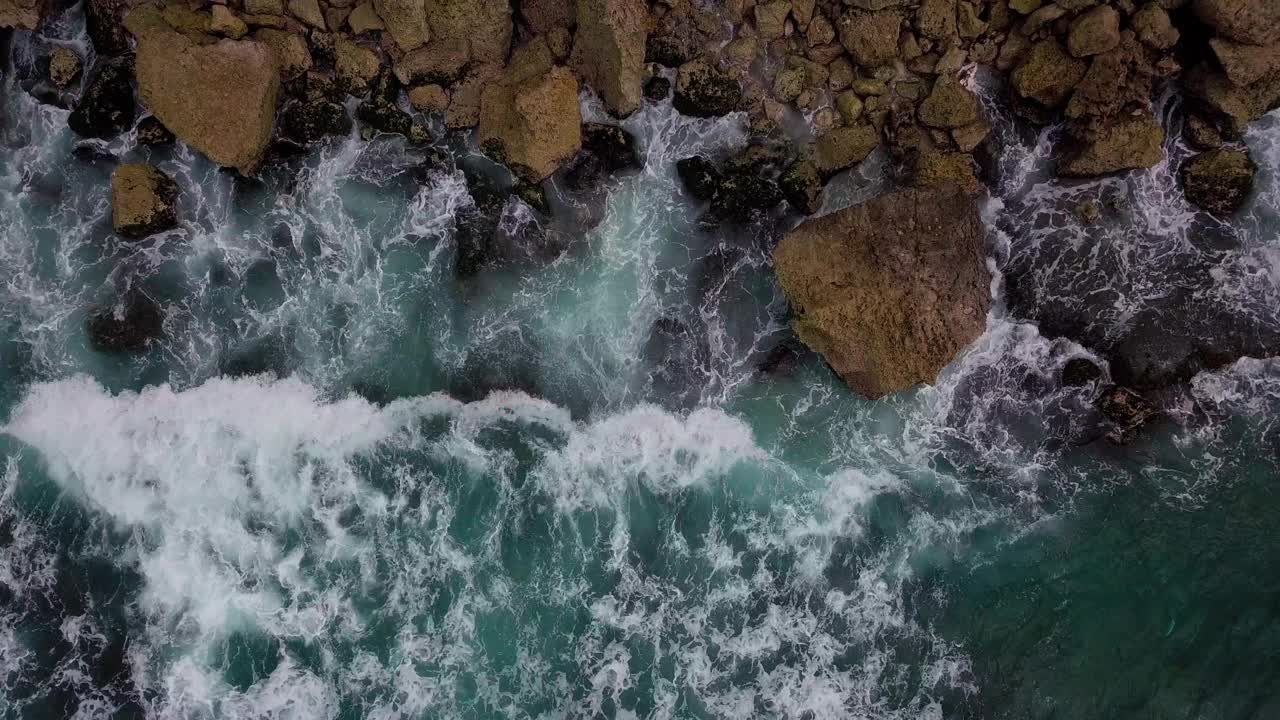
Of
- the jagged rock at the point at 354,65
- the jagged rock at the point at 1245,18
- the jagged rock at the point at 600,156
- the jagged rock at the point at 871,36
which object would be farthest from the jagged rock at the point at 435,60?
the jagged rock at the point at 1245,18

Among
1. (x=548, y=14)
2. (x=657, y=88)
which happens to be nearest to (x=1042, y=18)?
(x=657, y=88)

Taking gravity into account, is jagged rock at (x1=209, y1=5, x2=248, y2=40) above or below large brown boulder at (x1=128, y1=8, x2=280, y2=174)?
above

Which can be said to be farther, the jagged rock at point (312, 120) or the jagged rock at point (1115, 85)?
the jagged rock at point (312, 120)

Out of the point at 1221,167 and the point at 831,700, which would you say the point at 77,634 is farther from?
the point at 1221,167

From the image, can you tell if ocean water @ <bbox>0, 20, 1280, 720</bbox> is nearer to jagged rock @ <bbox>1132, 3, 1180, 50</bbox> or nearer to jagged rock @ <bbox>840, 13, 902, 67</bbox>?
jagged rock @ <bbox>840, 13, 902, 67</bbox>

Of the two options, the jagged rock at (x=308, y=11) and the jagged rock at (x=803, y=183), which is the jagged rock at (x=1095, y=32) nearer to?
the jagged rock at (x=803, y=183)

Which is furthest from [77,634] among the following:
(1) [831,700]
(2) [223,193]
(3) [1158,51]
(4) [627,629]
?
(3) [1158,51]

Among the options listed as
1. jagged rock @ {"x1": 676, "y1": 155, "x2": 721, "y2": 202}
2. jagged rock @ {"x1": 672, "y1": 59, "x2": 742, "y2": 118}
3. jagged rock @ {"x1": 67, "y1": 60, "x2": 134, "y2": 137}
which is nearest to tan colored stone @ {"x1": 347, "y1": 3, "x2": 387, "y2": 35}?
jagged rock @ {"x1": 67, "y1": 60, "x2": 134, "y2": 137}
